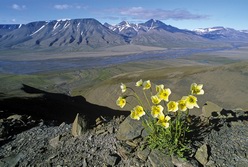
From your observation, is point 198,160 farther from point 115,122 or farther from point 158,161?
point 115,122

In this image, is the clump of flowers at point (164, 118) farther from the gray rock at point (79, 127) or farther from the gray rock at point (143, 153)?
the gray rock at point (79, 127)

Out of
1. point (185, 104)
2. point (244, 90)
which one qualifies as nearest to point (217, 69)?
point (244, 90)

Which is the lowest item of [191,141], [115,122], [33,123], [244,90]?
[244,90]

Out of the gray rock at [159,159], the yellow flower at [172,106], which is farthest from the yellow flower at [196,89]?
the gray rock at [159,159]

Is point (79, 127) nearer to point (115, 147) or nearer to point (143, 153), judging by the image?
point (115, 147)

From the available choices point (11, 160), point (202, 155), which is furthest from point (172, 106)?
point (11, 160)

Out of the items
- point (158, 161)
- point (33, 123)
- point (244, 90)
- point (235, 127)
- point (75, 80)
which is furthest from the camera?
point (75, 80)

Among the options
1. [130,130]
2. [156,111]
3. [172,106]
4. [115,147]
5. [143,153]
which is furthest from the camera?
[130,130]
